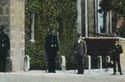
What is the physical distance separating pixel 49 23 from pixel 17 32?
8112mm

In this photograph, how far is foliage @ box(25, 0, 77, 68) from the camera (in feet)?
114

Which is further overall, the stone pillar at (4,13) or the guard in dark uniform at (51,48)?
the stone pillar at (4,13)

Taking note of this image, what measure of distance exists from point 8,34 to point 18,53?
2.99 feet

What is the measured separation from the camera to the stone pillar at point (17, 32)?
88.9ft

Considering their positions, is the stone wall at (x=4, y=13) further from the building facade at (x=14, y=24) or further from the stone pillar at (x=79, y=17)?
the stone pillar at (x=79, y=17)

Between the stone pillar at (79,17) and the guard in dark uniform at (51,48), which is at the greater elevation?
the stone pillar at (79,17)

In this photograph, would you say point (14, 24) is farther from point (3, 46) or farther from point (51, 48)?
point (51, 48)

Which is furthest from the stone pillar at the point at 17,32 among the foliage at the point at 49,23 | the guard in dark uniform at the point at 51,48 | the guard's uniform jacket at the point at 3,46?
the foliage at the point at 49,23

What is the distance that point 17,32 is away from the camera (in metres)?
27.5

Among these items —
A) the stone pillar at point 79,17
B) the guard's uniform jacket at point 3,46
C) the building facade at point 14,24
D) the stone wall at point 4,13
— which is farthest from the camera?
the stone pillar at point 79,17

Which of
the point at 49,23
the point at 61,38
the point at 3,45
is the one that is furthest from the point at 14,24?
the point at 61,38

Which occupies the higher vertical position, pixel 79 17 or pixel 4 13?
pixel 4 13

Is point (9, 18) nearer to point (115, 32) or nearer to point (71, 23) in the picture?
point (71, 23)

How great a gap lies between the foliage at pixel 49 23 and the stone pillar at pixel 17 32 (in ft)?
21.8
